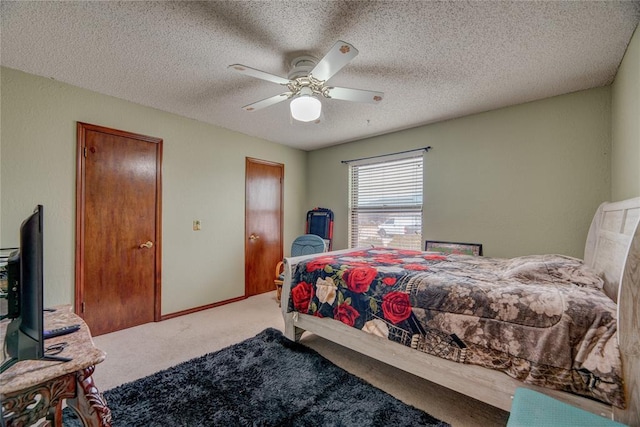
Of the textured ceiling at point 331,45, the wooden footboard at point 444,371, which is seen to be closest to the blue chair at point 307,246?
the wooden footboard at point 444,371

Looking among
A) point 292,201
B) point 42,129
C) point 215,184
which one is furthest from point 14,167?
point 292,201

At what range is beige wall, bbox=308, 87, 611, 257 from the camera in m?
2.60

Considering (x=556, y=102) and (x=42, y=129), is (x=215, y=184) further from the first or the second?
(x=556, y=102)

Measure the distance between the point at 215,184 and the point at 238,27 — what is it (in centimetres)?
236

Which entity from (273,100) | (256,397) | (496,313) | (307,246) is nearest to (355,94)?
(273,100)

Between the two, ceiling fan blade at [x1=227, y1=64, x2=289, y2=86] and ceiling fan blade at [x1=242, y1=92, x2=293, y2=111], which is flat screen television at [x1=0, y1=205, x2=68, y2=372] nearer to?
ceiling fan blade at [x1=227, y1=64, x2=289, y2=86]

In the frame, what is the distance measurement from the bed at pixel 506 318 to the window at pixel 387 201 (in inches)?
58.4

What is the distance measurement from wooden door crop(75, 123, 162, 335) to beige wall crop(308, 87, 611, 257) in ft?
11.2

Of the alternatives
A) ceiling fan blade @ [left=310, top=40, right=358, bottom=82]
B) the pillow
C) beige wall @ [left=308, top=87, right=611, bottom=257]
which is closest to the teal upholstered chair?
the pillow

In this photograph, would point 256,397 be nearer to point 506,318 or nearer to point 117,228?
point 506,318

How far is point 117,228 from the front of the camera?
2941 millimetres

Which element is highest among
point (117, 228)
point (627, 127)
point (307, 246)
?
point (627, 127)

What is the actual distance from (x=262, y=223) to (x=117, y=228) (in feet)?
6.47

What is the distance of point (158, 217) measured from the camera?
10.6ft
